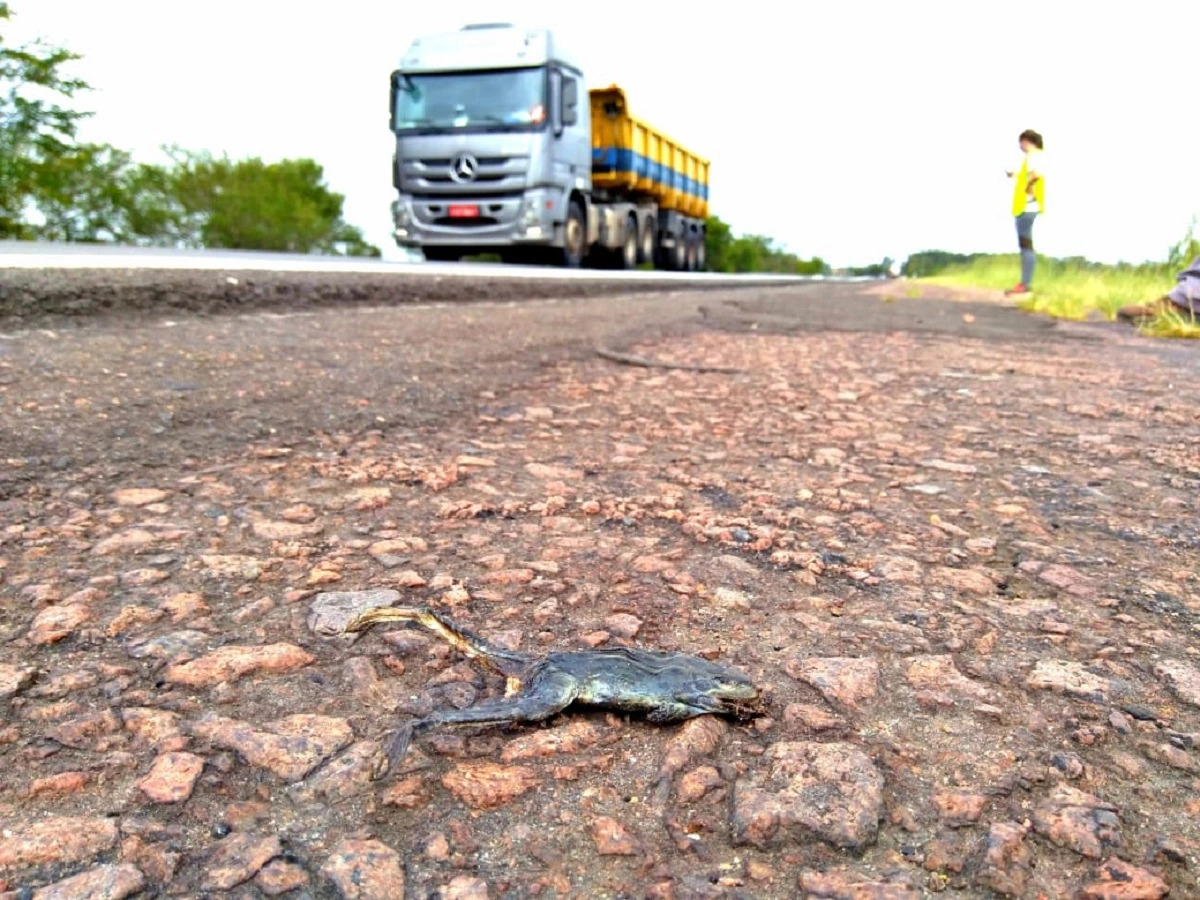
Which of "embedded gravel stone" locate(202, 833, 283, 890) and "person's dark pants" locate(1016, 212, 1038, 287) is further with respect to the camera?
"person's dark pants" locate(1016, 212, 1038, 287)

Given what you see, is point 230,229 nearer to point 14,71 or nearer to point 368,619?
point 14,71

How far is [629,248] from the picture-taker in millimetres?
17812

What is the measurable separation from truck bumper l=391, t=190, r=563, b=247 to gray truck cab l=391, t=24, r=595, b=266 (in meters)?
0.01

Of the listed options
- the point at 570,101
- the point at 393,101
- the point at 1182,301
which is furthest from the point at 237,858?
the point at 393,101

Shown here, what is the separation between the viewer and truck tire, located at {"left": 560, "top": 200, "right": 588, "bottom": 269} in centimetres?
1391

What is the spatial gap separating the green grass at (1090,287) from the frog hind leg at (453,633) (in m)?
6.42

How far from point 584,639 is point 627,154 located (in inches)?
654

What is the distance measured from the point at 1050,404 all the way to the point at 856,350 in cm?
138

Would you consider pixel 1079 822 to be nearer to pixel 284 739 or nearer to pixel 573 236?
pixel 284 739

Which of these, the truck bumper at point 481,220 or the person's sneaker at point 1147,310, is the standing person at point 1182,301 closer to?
the person's sneaker at point 1147,310


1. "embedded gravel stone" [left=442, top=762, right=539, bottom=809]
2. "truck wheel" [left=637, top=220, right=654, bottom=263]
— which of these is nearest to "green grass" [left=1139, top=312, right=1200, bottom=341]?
"embedded gravel stone" [left=442, top=762, right=539, bottom=809]

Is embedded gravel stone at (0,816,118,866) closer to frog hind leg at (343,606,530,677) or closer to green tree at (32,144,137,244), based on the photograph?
frog hind leg at (343,606,530,677)

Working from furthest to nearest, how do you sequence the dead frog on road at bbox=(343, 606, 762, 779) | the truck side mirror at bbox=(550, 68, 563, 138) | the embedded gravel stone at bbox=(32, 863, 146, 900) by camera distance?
the truck side mirror at bbox=(550, 68, 563, 138) → the dead frog on road at bbox=(343, 606, 762, 779) → the embedded gravel stone at bbox=(32, 863, 146, 900)

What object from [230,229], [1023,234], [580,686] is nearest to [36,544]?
[580,686]
